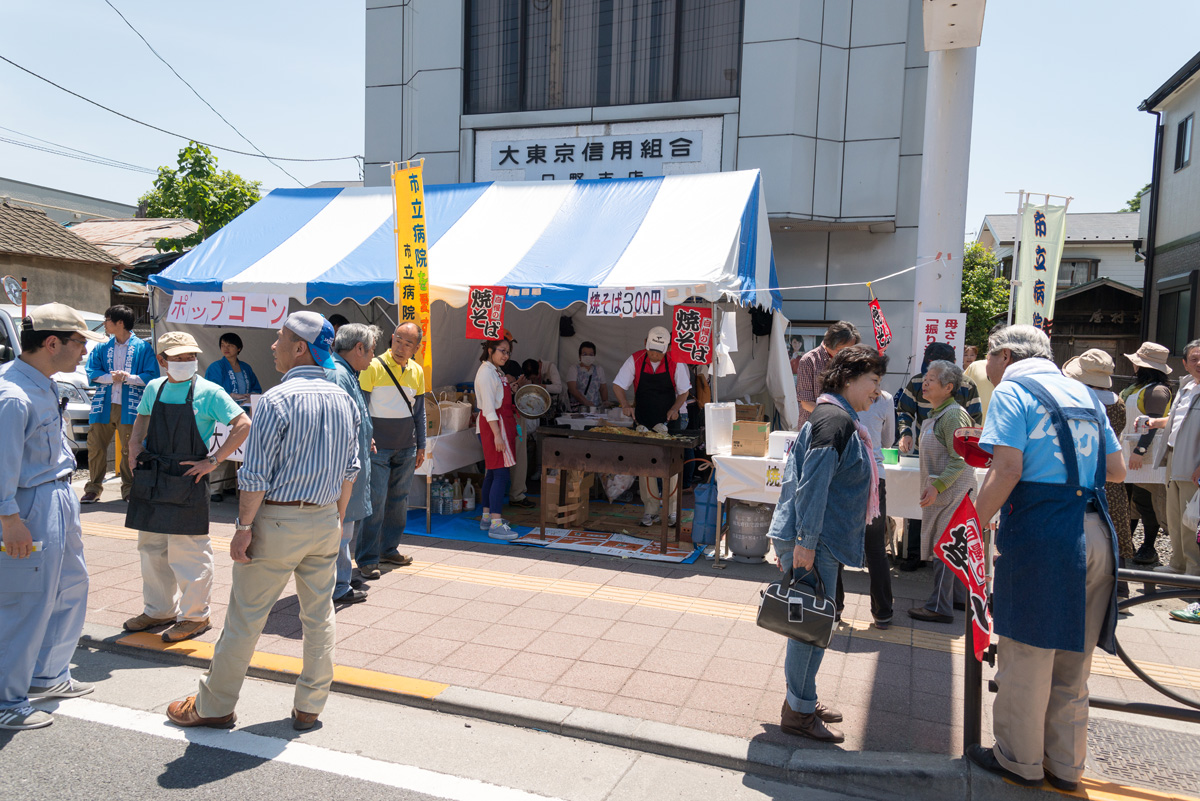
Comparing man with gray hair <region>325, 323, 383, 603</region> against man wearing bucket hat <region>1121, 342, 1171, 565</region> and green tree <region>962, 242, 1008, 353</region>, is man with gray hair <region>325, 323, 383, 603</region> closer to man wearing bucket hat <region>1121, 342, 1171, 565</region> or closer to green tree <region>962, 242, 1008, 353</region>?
man wearing bucket hat <region>1121, 342, 1171, 565</region>

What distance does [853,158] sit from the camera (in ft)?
37.7

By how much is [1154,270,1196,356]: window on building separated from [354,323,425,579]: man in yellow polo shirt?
53.0ft

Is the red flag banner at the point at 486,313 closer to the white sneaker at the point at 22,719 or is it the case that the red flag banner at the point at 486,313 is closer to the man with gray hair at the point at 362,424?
the man with gray hair at the point at 362,424

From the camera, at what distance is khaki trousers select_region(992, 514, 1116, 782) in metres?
3.20

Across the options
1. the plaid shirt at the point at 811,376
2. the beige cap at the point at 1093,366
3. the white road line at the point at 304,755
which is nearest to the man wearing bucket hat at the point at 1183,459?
the beige cap at the point at 1093,366

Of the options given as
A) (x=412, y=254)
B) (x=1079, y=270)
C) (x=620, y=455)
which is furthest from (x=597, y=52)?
(x=1079, y=270)

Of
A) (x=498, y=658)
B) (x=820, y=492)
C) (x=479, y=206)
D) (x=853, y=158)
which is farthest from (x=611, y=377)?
(x=820, y=492)

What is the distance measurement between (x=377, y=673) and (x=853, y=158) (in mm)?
9937

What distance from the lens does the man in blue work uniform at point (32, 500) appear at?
142 inches

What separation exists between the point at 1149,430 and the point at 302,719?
21.9 ft

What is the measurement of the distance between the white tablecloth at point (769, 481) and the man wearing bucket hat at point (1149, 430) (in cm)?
149

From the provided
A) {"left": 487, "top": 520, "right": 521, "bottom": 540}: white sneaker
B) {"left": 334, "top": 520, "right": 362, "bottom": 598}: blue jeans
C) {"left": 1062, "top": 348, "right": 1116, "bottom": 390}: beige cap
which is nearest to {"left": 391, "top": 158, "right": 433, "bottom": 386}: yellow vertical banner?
{"left": 487, "top": 520, "right": 521, "bottom": 540}: white sneaker

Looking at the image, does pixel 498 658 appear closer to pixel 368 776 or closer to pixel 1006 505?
pixel 368 776

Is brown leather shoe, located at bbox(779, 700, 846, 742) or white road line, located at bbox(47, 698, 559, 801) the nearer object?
white road line, located at bbox(47, 698, 559, 801)
